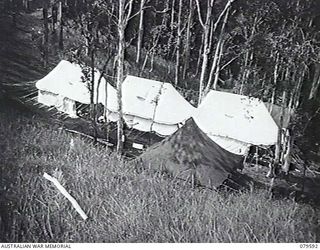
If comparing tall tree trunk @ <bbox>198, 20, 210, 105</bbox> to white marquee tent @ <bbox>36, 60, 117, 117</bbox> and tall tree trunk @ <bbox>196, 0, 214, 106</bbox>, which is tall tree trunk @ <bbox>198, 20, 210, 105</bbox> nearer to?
tall tree trunk @ <bbox>196, 0, 214, 106</bbox>

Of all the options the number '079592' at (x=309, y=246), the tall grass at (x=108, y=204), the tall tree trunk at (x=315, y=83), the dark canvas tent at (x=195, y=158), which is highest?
the tall tree trunk at (x=315, y=83)

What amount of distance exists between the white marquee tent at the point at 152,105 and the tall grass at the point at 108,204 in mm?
123

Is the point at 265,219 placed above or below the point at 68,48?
below

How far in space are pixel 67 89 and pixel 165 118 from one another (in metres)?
0.28

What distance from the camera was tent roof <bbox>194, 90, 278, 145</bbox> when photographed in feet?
5.41

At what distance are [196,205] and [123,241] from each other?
221 mm

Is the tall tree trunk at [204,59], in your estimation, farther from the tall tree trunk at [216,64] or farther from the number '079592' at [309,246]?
the number '079592' at [309,246]

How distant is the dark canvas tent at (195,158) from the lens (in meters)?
1.63

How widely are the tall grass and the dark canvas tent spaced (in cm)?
3

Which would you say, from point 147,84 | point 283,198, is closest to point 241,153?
point 283,198

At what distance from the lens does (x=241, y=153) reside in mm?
1645

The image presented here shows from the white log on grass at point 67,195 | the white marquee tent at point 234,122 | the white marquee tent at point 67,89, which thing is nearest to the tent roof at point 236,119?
the white marquee tent at point 234,122

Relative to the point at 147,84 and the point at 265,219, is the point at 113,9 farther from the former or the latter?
the point at 265,219

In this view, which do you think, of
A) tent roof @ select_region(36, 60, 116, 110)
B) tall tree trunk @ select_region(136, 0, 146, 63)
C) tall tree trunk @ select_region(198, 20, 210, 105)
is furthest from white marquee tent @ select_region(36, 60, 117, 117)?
tall tree trunk @ select_region(198, 20, 210, 105)
